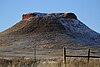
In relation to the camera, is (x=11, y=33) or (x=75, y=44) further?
(x=11, y=33)

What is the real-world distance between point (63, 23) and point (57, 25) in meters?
3.25

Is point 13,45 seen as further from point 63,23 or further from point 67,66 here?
point 67,66

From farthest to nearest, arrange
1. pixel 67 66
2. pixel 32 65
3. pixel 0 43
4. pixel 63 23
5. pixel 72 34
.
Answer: pixel 63 23 → pixel 72 34 → pixel 0 43 → pixel 32 65 → pixel 67 66

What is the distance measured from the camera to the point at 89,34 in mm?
101938

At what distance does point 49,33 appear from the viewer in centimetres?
9594

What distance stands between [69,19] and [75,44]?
2616cm

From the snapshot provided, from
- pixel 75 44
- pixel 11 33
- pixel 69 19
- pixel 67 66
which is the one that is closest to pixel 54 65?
pixel 67 66

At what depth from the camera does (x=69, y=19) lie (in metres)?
109

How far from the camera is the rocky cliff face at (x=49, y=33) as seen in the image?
8642cm

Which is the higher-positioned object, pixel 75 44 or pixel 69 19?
pixel 69 19

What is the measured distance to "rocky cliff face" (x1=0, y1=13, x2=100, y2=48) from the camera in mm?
86419

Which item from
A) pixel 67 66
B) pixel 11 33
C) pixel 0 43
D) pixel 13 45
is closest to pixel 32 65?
pixel 67 66

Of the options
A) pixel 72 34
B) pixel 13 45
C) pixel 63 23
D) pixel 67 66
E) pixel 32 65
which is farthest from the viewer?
pixel 63 23

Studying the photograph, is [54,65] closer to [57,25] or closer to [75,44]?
[75,44]
